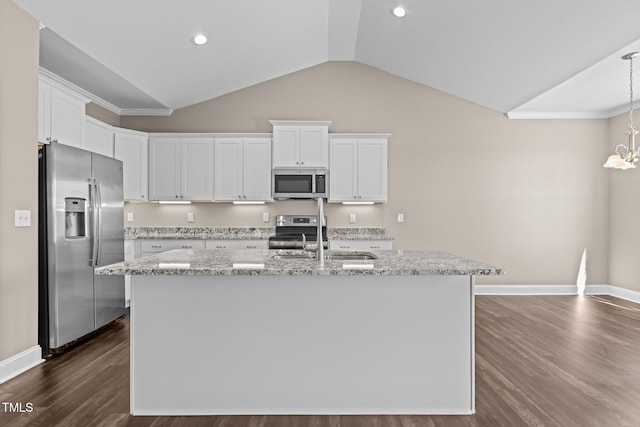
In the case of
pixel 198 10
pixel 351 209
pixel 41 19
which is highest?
pixel 198 10

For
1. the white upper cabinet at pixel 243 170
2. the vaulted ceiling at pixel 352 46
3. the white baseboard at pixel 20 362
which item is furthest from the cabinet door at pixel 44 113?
the white upper cabinet at pixel 243 170

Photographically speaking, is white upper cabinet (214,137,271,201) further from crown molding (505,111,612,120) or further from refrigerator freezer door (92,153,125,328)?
crown molding (505,111,612,120)

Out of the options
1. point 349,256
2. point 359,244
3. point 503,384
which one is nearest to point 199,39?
point 349,256

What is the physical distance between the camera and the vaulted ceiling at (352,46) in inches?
132

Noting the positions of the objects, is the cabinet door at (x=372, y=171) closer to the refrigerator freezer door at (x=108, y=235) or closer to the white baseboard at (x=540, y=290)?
the white baseboard at (x=540, y=290)

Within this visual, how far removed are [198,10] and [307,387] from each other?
134 inches

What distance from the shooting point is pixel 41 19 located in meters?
3.07

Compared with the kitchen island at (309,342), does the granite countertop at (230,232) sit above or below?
above

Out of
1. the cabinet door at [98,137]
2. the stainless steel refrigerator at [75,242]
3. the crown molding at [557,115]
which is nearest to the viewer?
the stainless steel refrigerator at [75,242]

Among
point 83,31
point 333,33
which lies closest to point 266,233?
point 333,33

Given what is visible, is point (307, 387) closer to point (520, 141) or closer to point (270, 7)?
point (270, 7)

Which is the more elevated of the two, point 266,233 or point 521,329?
point 266,233

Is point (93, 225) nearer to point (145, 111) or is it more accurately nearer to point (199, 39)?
point (199, 39)

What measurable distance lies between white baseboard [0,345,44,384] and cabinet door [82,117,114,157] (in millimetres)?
2021
